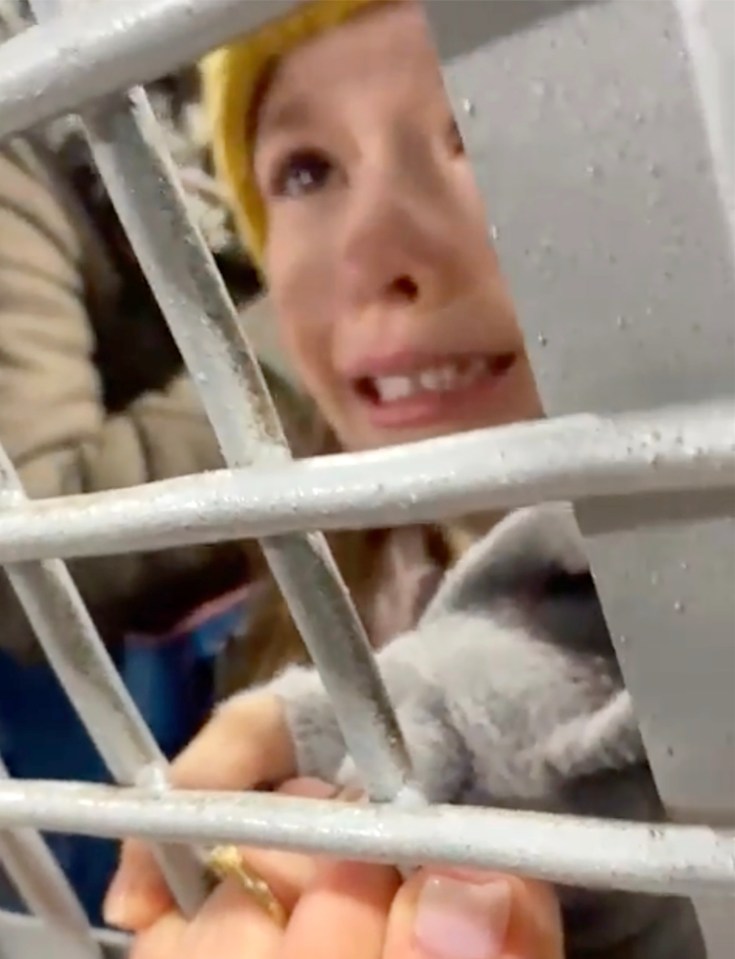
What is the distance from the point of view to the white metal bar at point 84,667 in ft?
1.00

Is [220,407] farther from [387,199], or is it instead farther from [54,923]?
[54,923]

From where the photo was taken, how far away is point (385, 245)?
0.36 m

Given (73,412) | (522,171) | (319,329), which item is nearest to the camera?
(522,171)

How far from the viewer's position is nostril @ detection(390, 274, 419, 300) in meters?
0.38

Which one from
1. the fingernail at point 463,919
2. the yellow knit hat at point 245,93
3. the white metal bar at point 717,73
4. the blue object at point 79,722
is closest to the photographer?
the white metal bar at point 717,73

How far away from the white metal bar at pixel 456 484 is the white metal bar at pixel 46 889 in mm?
259

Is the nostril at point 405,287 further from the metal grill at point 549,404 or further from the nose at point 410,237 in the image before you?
the metal grill at point 549,404

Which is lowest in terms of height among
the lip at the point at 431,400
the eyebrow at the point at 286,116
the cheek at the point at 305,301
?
the lip at the point at 431,400

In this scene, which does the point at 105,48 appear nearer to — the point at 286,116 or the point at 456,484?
the point at 456,484

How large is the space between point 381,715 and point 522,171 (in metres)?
0.14

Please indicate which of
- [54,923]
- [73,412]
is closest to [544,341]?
[54,923]

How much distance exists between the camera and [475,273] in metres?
Answer: 0.37

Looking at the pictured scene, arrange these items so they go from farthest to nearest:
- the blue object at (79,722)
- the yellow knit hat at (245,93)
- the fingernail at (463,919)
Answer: the blue object at (79,722), the yellow knit hat at (245,93), the fingernail at (463,919)

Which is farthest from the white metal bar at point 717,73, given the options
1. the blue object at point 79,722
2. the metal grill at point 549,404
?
the blue object at point 79,722
